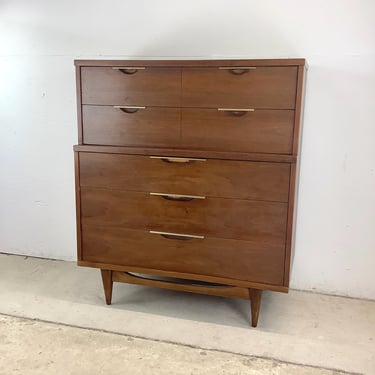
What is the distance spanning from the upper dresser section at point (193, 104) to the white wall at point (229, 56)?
48 centimetres

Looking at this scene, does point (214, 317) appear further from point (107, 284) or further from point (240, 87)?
point (240, 87)

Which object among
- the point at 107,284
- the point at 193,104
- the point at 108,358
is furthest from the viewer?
the point at 107,284

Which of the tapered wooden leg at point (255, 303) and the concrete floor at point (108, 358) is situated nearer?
the concrete floor at point (108, 358)

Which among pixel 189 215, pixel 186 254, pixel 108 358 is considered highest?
pixel 189 215

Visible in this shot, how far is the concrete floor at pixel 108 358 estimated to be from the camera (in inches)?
57.5

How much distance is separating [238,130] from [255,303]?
0.73m

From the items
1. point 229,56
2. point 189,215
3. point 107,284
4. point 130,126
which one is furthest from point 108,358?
point 229,56

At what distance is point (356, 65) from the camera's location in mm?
1892

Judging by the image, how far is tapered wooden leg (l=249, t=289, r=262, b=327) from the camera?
1.74 meters

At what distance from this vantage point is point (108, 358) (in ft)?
5.01

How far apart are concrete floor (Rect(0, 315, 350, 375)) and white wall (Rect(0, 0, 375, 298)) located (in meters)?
0.75

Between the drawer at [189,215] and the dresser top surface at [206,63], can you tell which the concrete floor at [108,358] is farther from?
the dresser top surface at [206,63]

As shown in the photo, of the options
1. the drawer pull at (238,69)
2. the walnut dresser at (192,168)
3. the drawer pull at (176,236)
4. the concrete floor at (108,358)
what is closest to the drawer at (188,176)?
the walnut dresser at (192,168)

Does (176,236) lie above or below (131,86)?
below
